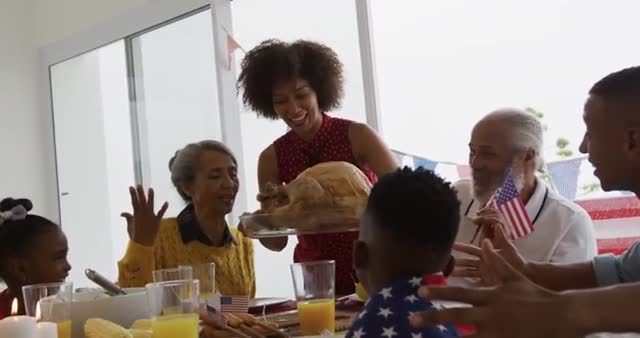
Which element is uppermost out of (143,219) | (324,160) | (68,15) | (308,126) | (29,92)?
(68,15)

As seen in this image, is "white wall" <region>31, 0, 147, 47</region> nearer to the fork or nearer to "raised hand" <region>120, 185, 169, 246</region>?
"raised hand" <region>120, 185, 169, 246</region>

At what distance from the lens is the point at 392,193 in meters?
0.92

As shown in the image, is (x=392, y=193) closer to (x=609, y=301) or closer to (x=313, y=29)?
(x=609, y=301)

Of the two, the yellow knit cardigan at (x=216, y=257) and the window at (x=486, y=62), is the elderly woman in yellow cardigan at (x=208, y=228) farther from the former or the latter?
the window at (x=486, y=62)

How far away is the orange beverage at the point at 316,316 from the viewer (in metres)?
1.25

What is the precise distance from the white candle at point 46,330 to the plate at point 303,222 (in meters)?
0.40

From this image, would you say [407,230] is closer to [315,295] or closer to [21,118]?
[315,295]

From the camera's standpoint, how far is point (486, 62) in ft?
8.64

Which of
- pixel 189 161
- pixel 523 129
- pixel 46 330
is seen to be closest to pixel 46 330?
pixel 46 330

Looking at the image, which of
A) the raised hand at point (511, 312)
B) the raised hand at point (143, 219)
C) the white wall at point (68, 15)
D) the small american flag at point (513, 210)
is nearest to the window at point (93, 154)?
the white wall at point (68, 15)

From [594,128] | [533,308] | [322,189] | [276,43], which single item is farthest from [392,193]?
[276,43]

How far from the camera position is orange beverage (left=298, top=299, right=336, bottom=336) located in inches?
49.0

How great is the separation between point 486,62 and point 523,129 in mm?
644

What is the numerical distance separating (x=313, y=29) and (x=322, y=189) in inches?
73.2
